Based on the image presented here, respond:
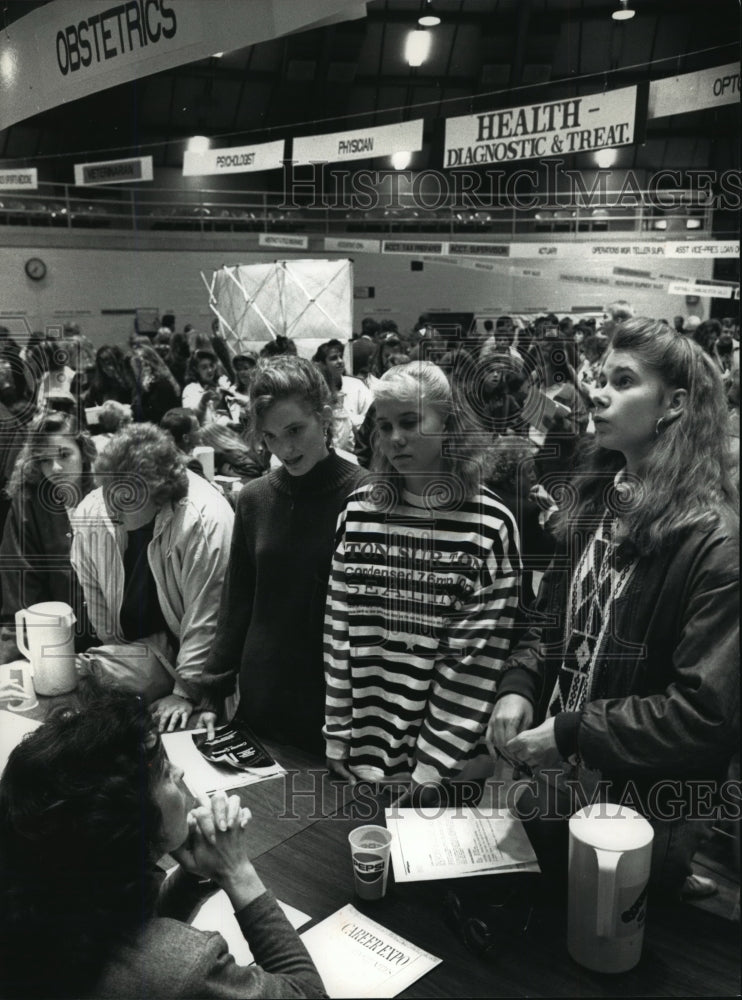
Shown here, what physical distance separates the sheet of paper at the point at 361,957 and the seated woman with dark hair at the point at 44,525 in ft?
3.49

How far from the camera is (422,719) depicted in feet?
4.67

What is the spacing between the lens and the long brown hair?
38.7 inches

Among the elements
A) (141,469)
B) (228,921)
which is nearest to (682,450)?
(228,921)

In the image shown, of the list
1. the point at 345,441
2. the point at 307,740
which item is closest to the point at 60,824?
the point at 307,740

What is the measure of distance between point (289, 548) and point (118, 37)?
109 centimetres

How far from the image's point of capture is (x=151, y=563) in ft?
5.83

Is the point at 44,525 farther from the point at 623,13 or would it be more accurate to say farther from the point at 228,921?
the point at 623,13

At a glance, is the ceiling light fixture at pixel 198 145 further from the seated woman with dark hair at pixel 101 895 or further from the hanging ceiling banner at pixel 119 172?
the seated woman with dark hair at pixel 101 895

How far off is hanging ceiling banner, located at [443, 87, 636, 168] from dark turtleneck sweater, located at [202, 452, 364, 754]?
94 centimetres

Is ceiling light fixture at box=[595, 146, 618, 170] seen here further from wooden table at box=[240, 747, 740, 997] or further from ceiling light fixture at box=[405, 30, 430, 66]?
wooden table at box=[240, 747, 740, 997]

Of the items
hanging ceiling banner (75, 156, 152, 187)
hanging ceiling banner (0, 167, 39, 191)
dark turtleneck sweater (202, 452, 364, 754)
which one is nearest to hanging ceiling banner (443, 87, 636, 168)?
dark turtleneck sweater (202, 452, 364, 754)

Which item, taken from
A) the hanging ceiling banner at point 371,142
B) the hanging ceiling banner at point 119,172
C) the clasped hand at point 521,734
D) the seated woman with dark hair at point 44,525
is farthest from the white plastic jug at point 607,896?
the hanging ceiling banner at point 119,172

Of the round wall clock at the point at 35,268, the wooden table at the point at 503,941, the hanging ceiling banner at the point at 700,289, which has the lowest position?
the wooden table at the point at 503,941

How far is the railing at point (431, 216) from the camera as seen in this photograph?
169 centimetres
